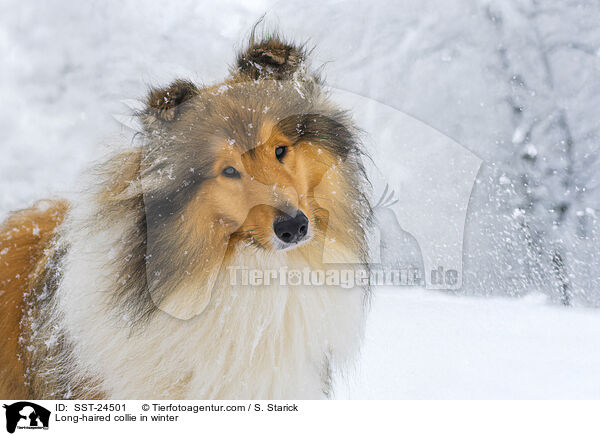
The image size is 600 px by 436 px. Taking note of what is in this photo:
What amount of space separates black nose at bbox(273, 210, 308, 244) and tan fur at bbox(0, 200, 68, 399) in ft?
2.99

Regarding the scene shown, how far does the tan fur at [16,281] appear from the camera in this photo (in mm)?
1597

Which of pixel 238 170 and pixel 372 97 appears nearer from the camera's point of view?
pixel 238 170

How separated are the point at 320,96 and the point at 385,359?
1.44 metres

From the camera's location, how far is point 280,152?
1422 millimetres

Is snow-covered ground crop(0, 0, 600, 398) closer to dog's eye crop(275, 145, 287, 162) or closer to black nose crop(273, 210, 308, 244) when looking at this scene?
dog's eye crop(275, 145, 287, 162)

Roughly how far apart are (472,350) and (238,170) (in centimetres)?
192

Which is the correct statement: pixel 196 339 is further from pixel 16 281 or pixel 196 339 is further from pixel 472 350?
pixel 472 350

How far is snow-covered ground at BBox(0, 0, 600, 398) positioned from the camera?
7.07 feet

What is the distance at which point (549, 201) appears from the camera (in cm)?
412

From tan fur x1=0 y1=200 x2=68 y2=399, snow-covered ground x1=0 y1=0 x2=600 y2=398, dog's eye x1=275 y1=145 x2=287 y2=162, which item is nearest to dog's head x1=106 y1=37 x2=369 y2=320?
dog's eye x1=275 y1=145 x2=287 y2=162

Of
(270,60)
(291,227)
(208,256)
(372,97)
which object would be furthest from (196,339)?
(372,97)

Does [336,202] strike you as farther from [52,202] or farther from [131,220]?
[52,202]

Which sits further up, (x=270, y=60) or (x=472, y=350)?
(x=270, y=60)

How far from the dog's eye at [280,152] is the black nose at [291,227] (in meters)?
0.22
